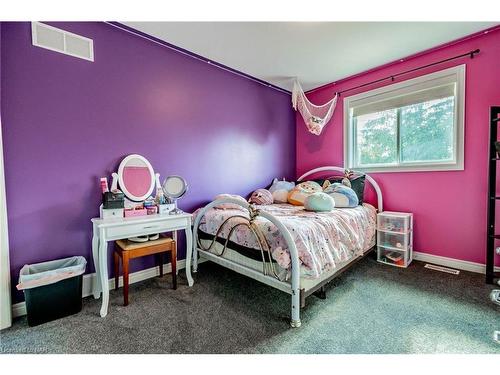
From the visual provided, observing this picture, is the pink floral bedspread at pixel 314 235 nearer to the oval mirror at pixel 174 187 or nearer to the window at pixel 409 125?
the oval mirror at pixel 174 187

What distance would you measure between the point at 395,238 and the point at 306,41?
2455mm

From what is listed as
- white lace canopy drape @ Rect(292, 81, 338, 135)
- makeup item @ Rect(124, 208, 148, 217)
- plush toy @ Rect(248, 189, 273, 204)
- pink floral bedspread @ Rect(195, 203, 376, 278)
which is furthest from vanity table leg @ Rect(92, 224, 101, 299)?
white lace canopy drape @ Rect(292, 81, 338, 135)

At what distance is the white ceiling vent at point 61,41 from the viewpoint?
1.64 m

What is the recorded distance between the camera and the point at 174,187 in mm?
2277

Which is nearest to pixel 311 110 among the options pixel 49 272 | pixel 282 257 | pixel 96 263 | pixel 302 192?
pixel 302 192

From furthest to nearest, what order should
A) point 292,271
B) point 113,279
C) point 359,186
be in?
point 359,186
point 113,279
point 292,271

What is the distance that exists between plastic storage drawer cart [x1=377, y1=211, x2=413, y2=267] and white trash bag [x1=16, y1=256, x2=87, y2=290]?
3.04 metres

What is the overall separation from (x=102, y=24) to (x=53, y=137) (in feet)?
3.61

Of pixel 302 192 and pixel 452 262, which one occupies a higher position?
pixel 302 192

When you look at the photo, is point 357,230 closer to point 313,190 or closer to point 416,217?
point 313,190

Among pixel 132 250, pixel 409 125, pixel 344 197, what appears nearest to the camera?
pixel 132 250

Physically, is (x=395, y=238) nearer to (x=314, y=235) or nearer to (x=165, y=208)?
(x=314, y=235)

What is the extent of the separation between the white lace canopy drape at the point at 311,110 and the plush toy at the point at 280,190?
0.87 m
